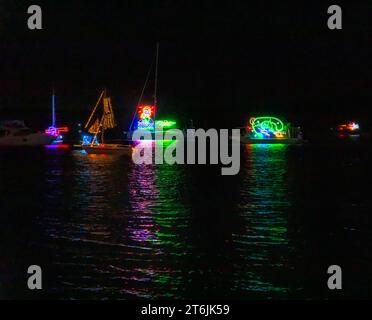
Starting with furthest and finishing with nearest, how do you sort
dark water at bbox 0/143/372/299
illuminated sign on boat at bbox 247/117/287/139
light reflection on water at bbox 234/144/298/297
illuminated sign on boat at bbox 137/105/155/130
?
1. illuminated sign on boat at bbox 137/105/155/130
2. illuminated sign on boat at bbox 247/117/287/139
3. light reflection on water at bbox 234/144/298/297
4. dark water at bbox 0/143/372/299

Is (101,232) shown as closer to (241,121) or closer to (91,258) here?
(91,258)

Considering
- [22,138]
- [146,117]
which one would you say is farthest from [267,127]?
[22,138]

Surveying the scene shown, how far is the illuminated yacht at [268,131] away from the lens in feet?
270

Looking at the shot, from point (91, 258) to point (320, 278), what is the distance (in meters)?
3.99

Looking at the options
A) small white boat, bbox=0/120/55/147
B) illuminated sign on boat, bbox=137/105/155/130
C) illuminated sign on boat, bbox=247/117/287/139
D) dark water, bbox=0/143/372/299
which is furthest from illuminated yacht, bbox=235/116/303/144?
dark water, bbox=0/143/372/299

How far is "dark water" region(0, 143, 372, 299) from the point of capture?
31.1ft

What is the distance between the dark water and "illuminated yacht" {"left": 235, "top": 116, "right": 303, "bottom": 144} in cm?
5777

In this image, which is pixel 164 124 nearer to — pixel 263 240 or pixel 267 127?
pixel 267 127

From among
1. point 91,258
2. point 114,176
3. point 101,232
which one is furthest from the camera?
point 114,176

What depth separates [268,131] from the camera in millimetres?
84312

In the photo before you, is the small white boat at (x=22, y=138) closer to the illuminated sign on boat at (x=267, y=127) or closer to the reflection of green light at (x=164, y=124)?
the illuminated sign on boat at (x=267, y=127)

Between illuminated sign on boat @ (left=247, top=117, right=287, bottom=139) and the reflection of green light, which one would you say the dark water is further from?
the reflection of green light

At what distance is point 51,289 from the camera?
367 inches

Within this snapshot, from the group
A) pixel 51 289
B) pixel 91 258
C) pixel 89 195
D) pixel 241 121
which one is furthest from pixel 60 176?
pixel 241 121
